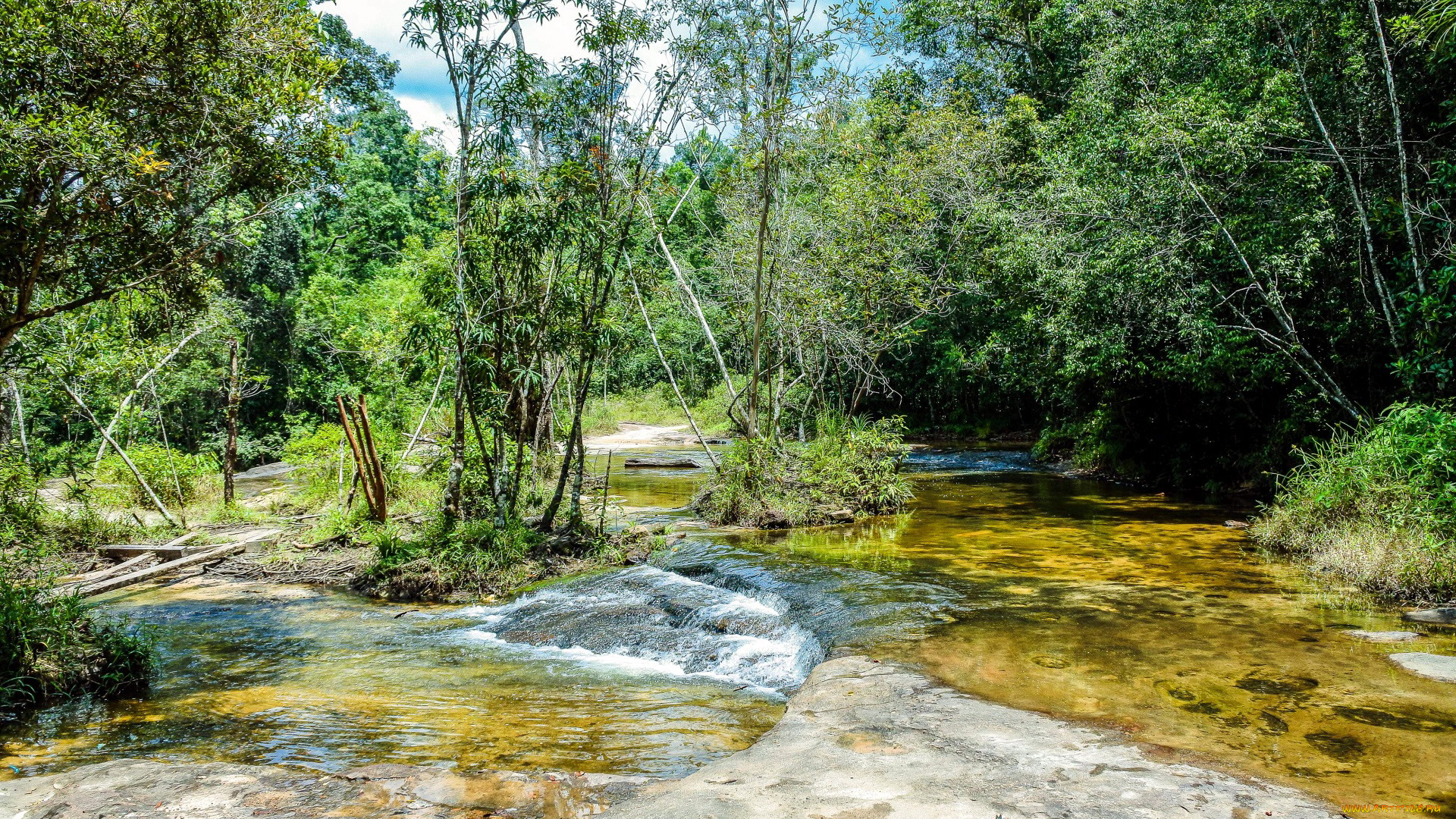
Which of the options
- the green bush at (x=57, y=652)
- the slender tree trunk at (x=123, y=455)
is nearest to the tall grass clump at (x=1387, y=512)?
the green bush at (x=57, y=652)

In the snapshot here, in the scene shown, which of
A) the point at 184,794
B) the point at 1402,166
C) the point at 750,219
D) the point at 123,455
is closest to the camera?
the point at 184,794

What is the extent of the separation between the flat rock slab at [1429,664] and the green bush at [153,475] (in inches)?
572

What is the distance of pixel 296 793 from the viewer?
366cm

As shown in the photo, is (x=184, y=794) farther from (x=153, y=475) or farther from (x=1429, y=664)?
(x=153, y=475)

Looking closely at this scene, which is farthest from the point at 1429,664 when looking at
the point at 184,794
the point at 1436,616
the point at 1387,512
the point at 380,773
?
the point at 184,794

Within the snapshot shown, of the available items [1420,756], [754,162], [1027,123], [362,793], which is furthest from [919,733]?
[1027,123]

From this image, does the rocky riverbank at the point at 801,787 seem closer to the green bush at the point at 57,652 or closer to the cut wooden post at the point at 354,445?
the green bush at the point at 57,652

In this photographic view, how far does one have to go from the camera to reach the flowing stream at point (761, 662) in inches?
173

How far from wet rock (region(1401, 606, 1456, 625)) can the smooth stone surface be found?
42cm

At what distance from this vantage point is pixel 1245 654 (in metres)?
5.52

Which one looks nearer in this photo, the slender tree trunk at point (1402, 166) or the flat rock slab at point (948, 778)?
the flat rock slab at point (948, 778)

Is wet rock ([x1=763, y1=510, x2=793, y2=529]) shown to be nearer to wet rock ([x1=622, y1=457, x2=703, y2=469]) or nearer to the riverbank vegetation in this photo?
the riverbank vegetation

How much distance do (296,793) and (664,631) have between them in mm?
3783

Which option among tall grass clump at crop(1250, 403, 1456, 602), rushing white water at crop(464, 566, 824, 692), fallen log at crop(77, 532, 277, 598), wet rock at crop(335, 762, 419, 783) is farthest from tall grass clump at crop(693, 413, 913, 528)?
wet rock at crop(335, 762, 419, 783)
